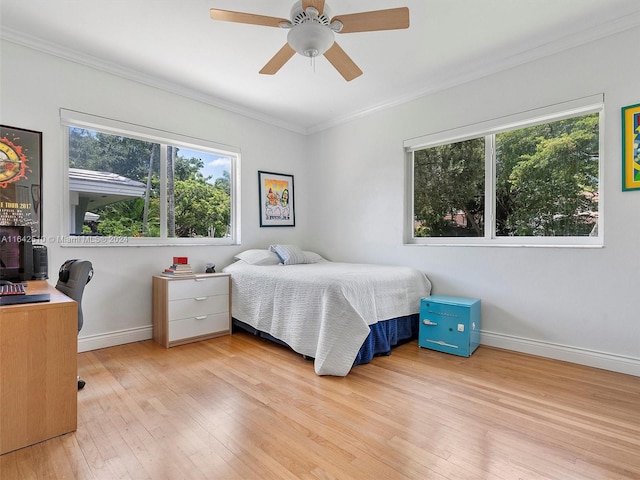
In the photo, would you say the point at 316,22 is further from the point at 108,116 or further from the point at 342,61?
the point at 108,116

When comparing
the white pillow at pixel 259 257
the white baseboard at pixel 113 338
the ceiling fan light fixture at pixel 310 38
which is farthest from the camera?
the white pillow at pixel 259 257

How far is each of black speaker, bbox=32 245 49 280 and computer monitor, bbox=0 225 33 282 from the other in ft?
0.08

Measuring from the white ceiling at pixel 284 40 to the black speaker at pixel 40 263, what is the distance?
163 cm

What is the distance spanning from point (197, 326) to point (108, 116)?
2088 mm

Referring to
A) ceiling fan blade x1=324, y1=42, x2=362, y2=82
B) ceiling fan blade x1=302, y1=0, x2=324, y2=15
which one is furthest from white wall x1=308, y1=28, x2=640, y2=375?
ceiling fan blade x1=302, y1=0, x2=324, y2=15

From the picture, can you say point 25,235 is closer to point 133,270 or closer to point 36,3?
point 133,270

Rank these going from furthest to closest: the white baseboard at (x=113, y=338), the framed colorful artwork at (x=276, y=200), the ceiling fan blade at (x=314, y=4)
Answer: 1. the framed colorful artwork at (x=276, y=200)
2. the white baseboard at (x=113, y=338)
3. the ceiling fan blade at (x=314, y=4)

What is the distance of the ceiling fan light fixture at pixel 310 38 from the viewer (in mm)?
1938

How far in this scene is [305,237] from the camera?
4.77 meters

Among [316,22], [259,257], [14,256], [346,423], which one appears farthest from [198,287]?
[316,22]

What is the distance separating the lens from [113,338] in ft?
9.97

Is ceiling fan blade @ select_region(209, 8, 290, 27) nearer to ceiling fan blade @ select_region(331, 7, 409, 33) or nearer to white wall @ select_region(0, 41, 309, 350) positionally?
ceiling fan blade @ select_region(331, 7, 409, 33)

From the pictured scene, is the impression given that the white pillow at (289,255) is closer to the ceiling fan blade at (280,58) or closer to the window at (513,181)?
the window at (513,181)

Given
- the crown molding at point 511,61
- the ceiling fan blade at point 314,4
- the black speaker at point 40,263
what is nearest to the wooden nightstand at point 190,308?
the black speaker at point 40,263
